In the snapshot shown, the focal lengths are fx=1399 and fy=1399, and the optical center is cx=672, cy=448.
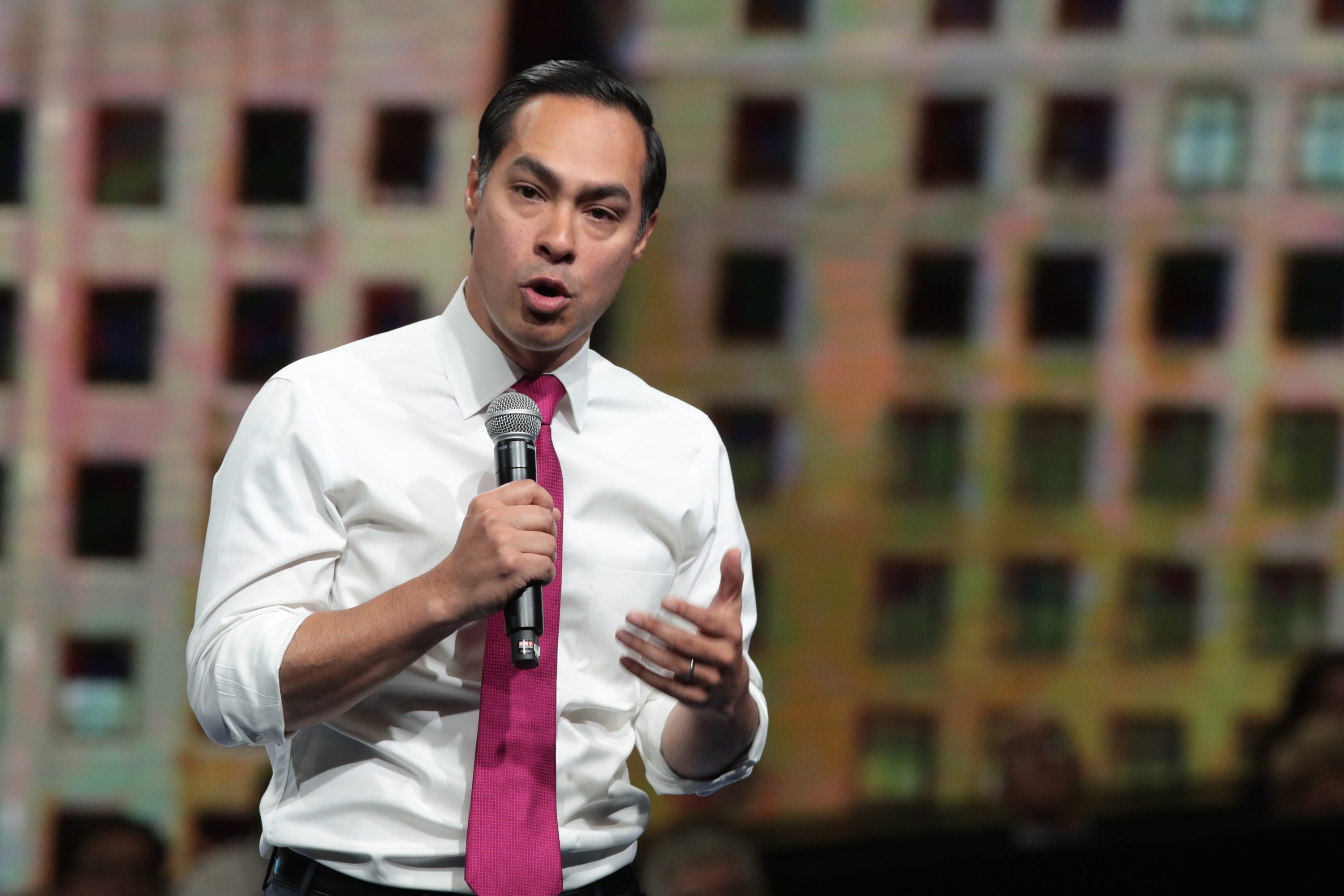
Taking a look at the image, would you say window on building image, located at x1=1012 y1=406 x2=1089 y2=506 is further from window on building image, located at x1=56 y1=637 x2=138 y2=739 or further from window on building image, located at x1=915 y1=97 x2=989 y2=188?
window on building image, located at x1=56 y1=637 x2=138 y2=739

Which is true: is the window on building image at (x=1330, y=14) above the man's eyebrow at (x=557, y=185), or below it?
above

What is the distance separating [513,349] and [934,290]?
179 inches

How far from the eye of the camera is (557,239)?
1.38 metres

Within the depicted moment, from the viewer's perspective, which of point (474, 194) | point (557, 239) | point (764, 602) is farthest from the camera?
point (764, 602)

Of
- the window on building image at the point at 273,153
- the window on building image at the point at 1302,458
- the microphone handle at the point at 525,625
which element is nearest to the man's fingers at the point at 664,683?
the microphone handle at the point at 525,625

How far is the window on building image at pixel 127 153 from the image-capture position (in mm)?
5086

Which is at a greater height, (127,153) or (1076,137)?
(1076,137)

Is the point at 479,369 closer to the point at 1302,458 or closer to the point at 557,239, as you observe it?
the point at 557,239

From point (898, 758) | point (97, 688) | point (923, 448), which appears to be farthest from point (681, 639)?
point (898, 758)

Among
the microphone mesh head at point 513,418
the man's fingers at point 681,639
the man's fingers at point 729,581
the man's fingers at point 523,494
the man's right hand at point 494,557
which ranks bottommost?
the man's fingers at point 681,639

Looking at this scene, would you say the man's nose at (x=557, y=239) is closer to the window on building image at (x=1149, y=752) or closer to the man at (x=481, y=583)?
the man at (x=481, y=583)

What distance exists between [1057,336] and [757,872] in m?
3.38

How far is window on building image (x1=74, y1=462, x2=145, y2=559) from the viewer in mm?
5133

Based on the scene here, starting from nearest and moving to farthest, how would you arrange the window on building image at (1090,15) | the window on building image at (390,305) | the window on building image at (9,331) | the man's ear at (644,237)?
the man's ear at (644,237), the window on building image at (9,331), the window on building image at (390,305), the window on building image at (1090,15)
